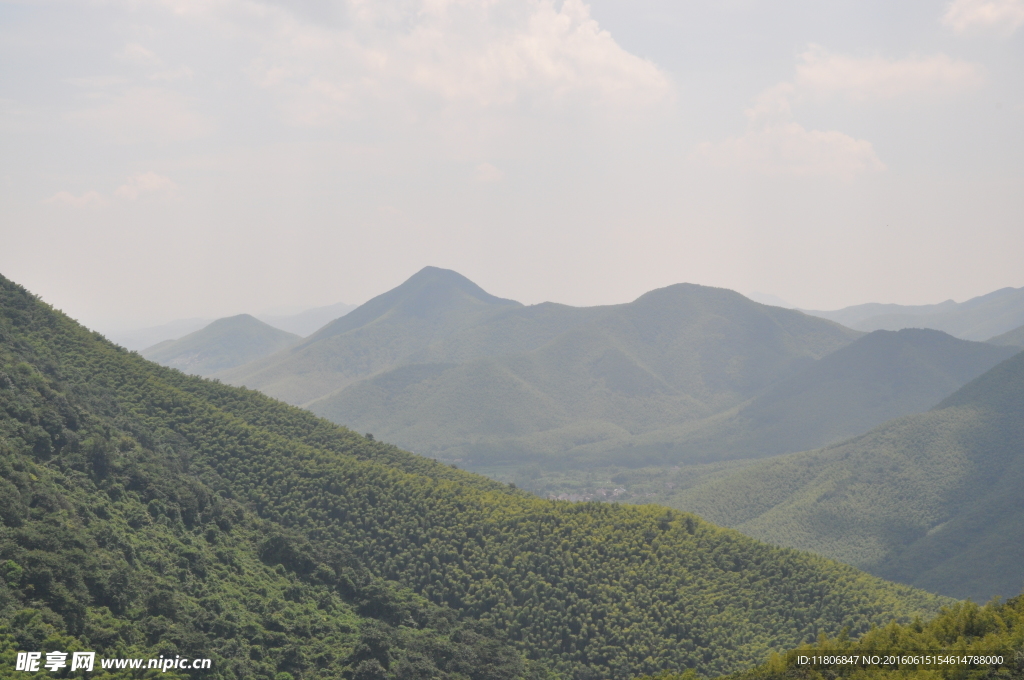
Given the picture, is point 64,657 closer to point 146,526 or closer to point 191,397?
point 146,526

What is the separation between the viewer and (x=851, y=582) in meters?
62.3

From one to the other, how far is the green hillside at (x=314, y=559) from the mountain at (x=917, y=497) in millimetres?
61285

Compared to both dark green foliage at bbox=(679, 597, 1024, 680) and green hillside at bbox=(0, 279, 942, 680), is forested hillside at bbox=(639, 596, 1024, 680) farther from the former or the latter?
green hillside at bbox=(0, 279, 942, 680)

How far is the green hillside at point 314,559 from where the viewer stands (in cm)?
4109

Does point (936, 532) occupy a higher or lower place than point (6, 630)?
lower

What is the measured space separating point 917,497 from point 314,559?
124m

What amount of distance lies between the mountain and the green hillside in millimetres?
61285

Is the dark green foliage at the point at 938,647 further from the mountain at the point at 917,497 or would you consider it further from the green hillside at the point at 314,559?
the mountain at the point at 917,497

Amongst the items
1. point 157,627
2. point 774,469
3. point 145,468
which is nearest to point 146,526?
point 145,468

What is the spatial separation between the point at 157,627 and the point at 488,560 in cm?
2790

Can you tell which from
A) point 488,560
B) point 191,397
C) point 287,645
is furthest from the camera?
point 191,397

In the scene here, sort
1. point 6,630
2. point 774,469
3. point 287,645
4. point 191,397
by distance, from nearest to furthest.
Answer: point 6,630
point 287,645
point 191,397
point 774,469

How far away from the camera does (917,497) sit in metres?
139

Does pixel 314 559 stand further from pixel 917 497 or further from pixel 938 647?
pixel 917 497
